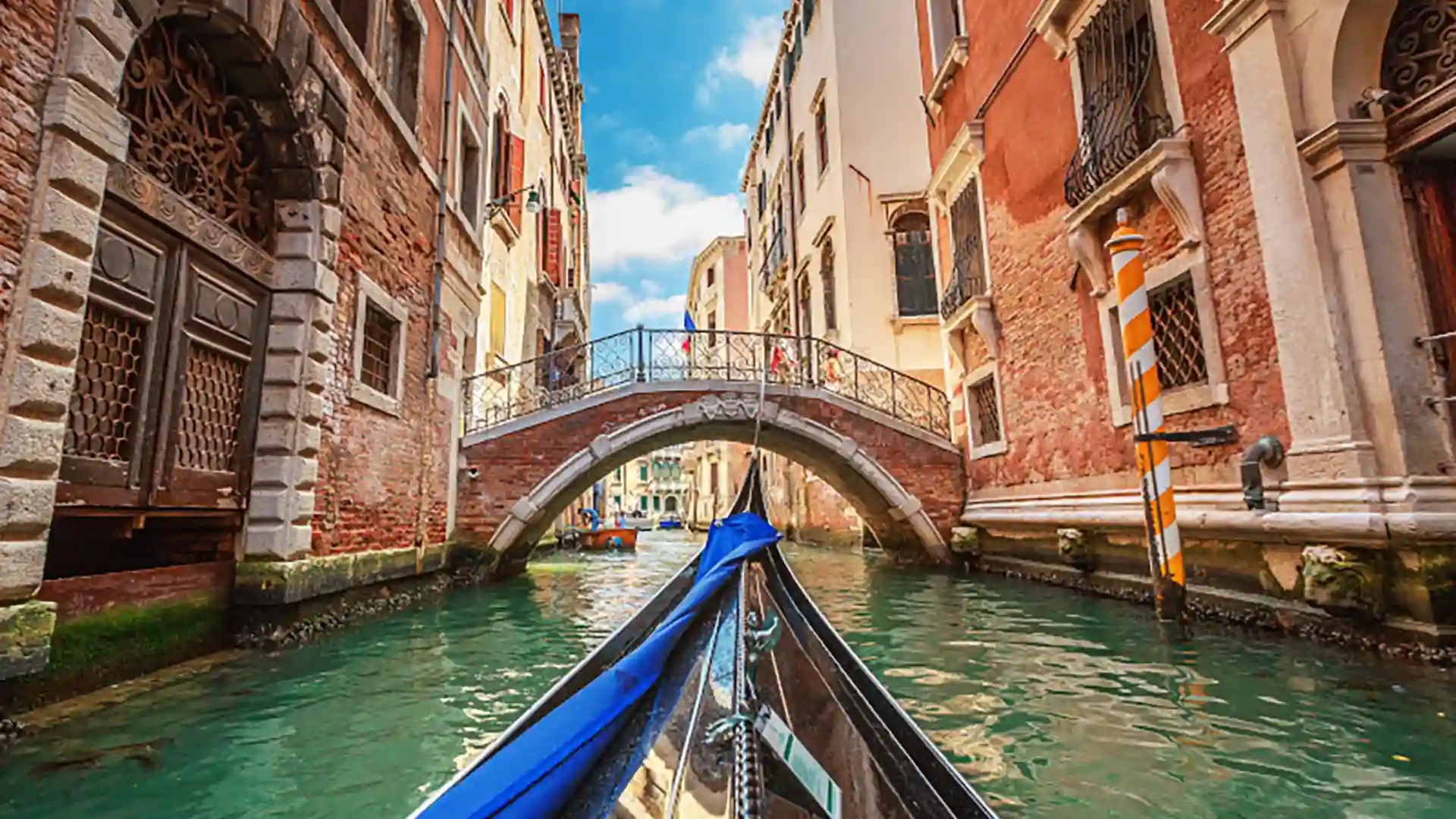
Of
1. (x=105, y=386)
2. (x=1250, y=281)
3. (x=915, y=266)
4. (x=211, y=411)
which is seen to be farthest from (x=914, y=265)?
(x=105, y=386)

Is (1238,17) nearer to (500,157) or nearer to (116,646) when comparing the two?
(116,646)

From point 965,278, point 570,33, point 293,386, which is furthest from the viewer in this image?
point 570,33

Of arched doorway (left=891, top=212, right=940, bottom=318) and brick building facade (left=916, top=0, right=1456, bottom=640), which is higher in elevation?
arched doorway (left=891, top=212, right=940, bottom=318)

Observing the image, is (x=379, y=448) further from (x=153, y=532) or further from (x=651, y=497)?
(x=651, y=497)

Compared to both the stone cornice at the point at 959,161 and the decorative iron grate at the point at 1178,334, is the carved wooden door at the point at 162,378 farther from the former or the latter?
the stone cornice at the point at 959,161

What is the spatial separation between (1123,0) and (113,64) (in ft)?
18.2

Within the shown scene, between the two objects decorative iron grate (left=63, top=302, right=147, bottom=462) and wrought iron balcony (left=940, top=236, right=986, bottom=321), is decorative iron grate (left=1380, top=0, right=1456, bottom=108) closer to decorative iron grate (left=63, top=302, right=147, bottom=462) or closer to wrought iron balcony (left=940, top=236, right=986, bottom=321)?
wrought iron balcony (left=940, top=236, right=986, bottom=321)

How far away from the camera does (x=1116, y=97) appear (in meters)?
4.89

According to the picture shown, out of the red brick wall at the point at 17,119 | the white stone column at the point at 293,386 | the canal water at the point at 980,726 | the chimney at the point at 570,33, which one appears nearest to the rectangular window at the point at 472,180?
the white stone column at the point at 293,386

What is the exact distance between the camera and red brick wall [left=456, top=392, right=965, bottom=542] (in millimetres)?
6793

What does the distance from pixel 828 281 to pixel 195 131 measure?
8944mm

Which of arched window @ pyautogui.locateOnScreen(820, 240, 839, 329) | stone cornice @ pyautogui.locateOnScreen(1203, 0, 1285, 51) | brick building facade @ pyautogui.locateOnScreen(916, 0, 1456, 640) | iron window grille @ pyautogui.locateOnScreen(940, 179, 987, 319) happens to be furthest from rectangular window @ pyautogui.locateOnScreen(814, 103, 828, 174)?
stone cornice @ pyautogui.locateOnScreen(1203, 0, 1285, 51)

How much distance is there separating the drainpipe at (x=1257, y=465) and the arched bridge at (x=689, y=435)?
4.06 meters

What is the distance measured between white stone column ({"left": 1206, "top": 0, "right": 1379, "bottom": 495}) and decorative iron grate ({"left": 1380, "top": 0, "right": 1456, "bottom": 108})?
33 centimetres
